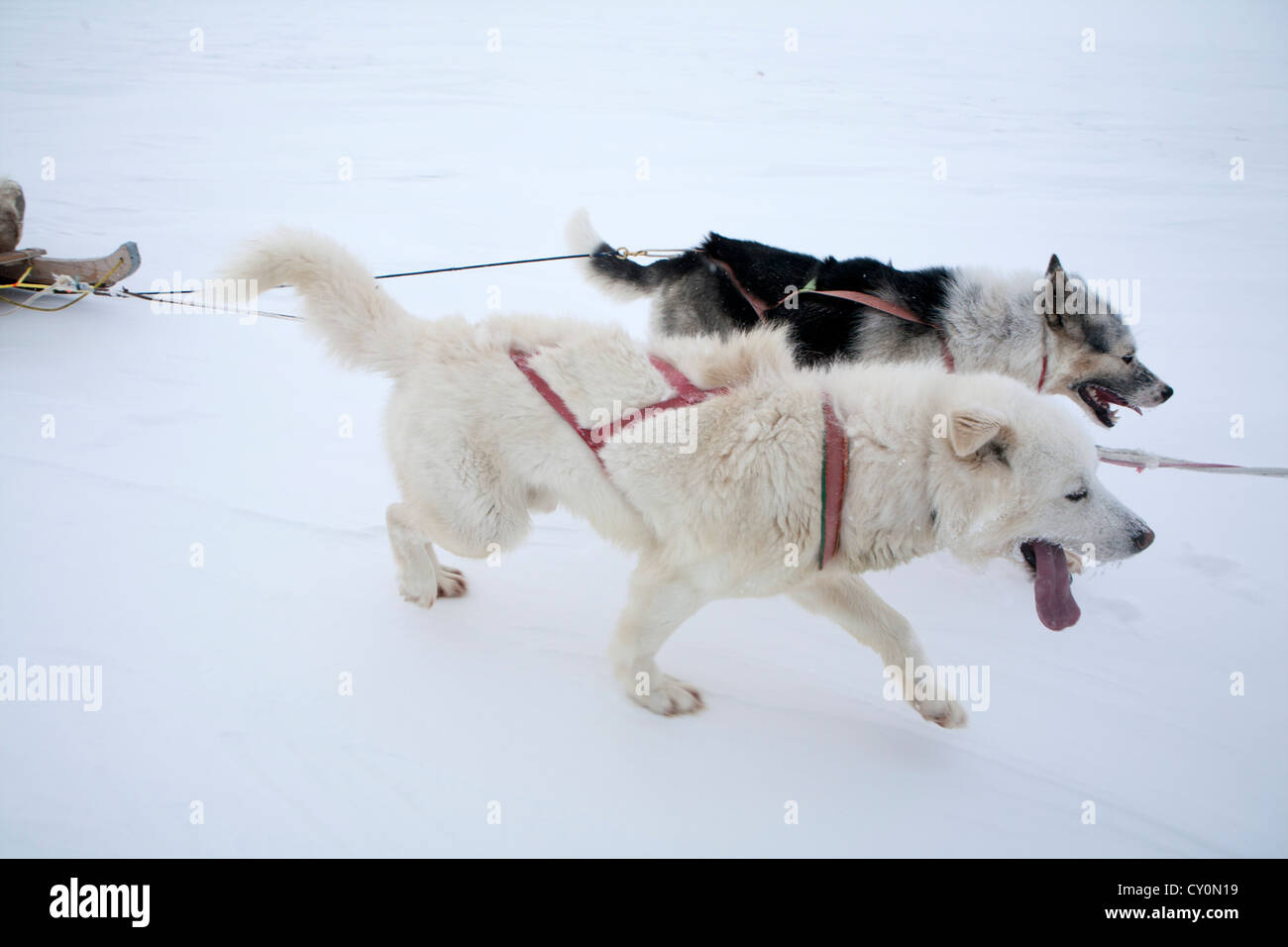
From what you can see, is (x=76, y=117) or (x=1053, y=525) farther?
(x=76, y=117)

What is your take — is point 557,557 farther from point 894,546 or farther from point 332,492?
point 894,546

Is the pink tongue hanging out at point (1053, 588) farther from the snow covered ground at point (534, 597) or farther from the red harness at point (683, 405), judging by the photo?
the red harness at point (683, 405)

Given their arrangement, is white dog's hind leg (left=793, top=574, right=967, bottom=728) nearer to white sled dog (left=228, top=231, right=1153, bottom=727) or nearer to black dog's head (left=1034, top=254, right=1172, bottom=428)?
white sled dog (left=228, top=231, right=1153, bottom=727)

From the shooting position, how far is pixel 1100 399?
3574 mm

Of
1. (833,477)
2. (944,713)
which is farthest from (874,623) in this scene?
(833,477)

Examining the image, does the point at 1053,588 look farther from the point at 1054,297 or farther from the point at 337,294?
the point at 337,294

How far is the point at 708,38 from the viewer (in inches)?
523

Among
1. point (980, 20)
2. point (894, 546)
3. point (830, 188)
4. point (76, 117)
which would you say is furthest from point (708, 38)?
point (894, 546)

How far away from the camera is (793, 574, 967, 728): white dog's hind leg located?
8.07 ft

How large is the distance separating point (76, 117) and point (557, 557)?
9.80 m

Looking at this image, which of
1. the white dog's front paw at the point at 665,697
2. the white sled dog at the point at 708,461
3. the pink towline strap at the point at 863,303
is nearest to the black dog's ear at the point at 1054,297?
the pink towline strap at the point at 863,303

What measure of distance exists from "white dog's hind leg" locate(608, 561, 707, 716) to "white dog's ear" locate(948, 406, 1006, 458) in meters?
0.89

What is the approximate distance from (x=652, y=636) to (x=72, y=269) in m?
5.10
